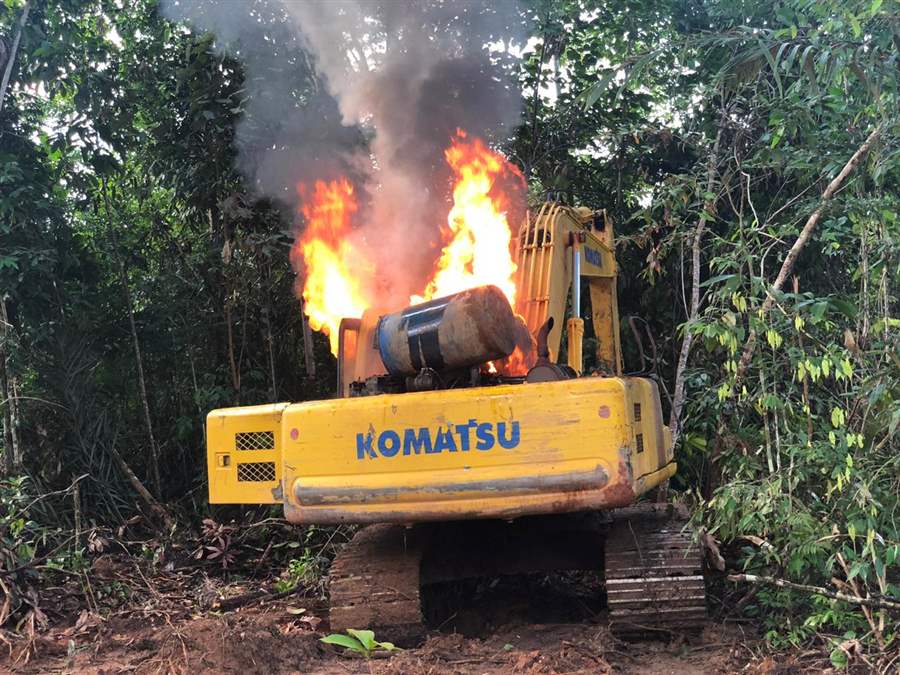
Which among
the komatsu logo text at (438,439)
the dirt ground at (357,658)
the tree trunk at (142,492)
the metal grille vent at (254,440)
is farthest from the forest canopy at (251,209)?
the komatsu logo text at (438,439)

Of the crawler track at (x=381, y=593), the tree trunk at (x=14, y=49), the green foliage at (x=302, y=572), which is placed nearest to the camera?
the crawler track at (x=381, y=593)

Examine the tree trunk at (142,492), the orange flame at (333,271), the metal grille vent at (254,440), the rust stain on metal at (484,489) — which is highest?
the orange flame at (333,271)

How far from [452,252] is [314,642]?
264 cm

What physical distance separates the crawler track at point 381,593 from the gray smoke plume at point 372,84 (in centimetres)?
249

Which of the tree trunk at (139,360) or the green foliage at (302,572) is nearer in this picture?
the green foliage at (302,572)

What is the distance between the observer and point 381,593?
4902mm

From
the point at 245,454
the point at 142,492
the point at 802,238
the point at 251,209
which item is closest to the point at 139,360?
the point at 142,492

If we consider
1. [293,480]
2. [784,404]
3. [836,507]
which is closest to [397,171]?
[293,480]

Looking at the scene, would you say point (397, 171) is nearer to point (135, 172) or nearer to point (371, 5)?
point (371, 5)

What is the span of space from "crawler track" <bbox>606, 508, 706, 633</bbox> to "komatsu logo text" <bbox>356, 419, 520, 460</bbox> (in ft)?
3.65

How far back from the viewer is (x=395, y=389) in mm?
4812

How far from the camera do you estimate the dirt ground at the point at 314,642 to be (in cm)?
420

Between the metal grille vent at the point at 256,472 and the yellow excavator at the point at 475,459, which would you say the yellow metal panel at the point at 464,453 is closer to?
the yellow excavator at the point at 475,459

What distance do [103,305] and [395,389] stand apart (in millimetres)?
5317
